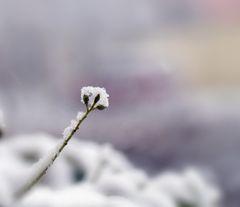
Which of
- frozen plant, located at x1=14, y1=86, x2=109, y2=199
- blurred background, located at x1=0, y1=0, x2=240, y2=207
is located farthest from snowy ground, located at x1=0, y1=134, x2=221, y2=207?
blurred background, located at x1=0, y1=0, x2=240, y2=207

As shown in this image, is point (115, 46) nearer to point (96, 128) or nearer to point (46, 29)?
point (46, 29)

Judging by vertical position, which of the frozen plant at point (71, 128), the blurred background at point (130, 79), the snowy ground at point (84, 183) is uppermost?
the blurred background at point (130, 79)

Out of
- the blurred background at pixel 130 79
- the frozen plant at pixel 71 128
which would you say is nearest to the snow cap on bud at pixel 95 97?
the frozen plant at pixel 71 128

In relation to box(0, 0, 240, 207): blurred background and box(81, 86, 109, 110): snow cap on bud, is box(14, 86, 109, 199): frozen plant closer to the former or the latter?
box(81, 86, 109, 110): snow cap on bud

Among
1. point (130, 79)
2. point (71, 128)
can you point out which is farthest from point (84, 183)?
point (130, 79)

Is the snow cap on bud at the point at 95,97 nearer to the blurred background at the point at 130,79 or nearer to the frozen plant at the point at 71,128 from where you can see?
the frozen plant at the point at 71,128

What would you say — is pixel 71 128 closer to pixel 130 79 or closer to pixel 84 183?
pixel 84 183

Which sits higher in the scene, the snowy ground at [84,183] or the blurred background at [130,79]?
the blurred background at [130,79]
